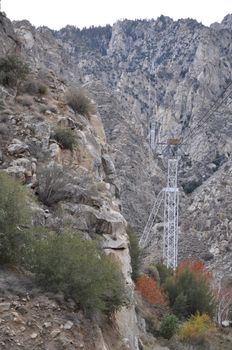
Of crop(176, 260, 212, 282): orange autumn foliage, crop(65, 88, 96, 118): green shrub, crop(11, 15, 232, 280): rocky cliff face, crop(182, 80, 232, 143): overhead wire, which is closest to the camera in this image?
crop(65, 88, 96, 118): green shrub

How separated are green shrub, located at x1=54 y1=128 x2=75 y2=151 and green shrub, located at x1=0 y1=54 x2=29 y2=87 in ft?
11.0

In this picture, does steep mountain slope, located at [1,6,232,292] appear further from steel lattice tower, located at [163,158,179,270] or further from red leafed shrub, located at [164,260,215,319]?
red leafed shrub, located at [164,260,215,319]

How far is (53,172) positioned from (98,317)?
405 cm

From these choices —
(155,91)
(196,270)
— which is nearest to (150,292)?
(196,270)

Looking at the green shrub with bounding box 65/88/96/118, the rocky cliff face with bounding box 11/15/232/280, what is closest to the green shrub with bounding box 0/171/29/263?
the green shrub with bounding box 65/88/96/118

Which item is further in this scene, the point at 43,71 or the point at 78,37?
the point at 78,37

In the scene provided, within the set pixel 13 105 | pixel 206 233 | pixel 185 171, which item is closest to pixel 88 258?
pixel 13 105

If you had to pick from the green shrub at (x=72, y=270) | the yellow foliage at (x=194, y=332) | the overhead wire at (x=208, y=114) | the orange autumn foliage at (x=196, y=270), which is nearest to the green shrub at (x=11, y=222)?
the green shrub at (x=72, y=270)

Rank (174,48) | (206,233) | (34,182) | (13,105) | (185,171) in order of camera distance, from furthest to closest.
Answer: (174,48) < (185,171) < (206,233) < (13,105) < (34,182)

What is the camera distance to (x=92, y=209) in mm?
12320

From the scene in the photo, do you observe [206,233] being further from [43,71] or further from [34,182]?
[34,182]

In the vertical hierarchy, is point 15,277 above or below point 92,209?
below

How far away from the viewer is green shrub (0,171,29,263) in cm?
888

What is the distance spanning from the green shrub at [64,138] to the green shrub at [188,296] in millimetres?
9329
